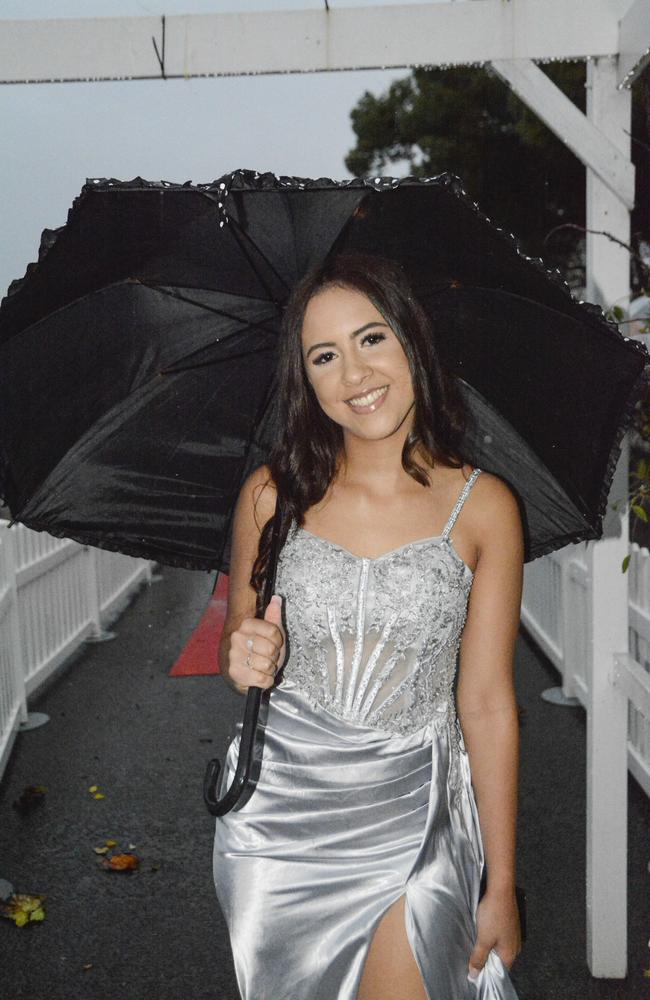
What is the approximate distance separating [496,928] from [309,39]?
2.80 meters

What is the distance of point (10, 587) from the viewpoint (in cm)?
640

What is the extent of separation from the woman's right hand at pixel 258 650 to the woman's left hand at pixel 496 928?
30.7 inches

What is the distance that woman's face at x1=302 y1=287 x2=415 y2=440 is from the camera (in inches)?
87.4

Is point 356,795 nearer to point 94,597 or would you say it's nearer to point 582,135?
point 582,135

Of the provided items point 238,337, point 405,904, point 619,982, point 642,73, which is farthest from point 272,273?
point 619,982

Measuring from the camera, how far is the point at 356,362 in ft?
7.27

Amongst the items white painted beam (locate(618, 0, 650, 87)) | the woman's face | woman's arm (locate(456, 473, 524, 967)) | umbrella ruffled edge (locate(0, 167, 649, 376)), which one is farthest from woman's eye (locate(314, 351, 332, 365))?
white painted beam (locate(618, 0, 650, 87))

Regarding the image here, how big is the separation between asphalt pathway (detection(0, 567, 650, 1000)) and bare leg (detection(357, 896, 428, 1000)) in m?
1.82

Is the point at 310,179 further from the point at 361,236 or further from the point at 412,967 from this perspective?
the point at 412,967

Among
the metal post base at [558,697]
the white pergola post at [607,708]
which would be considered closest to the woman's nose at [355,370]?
the white pergola post at [607,708]

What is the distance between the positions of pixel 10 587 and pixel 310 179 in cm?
500

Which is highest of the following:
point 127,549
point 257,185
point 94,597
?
point 257,185

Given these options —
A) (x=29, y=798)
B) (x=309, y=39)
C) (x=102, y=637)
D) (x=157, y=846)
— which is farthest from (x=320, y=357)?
(x=102, y=637)

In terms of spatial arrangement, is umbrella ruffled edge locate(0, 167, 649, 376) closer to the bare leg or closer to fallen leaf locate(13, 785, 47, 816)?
the bare leg
